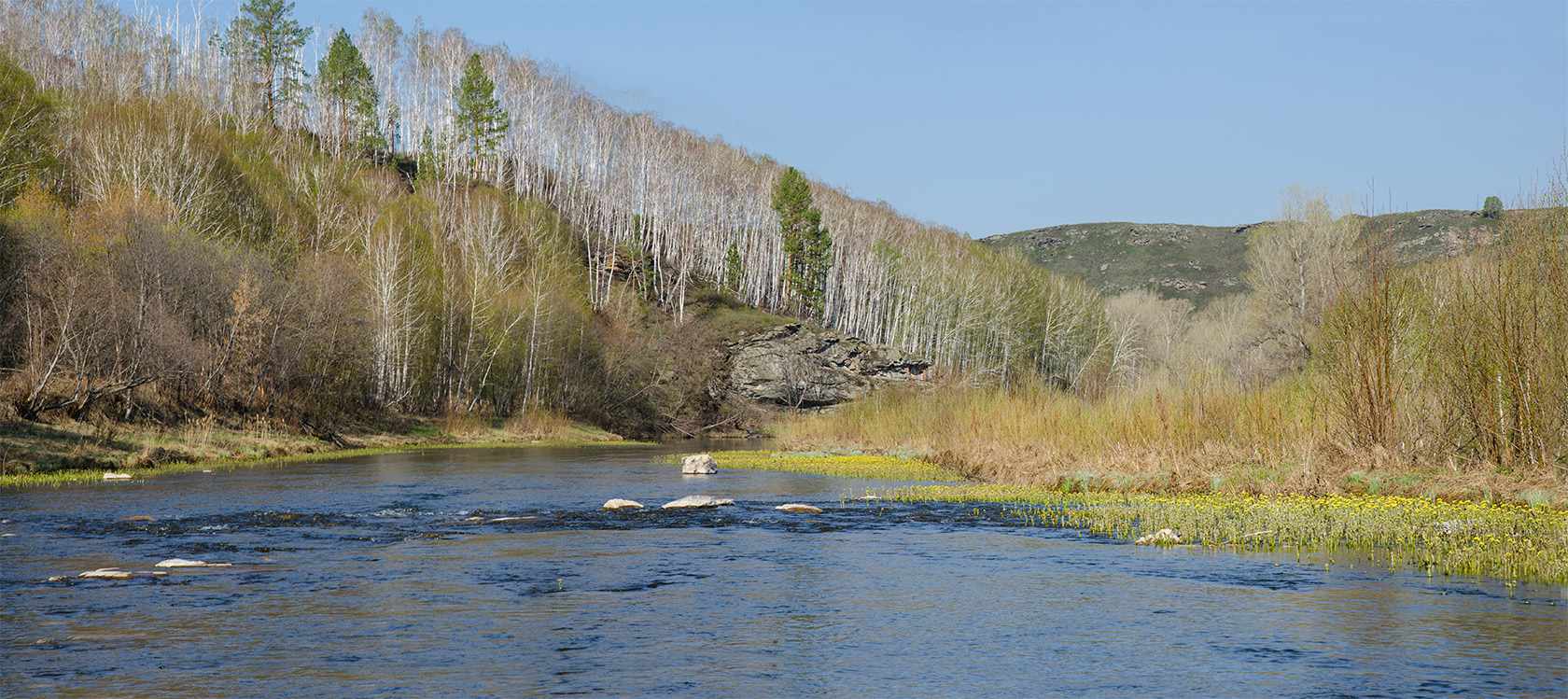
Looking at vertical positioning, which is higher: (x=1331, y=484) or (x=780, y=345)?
(x=780, y=345)

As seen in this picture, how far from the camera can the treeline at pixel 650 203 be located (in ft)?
317

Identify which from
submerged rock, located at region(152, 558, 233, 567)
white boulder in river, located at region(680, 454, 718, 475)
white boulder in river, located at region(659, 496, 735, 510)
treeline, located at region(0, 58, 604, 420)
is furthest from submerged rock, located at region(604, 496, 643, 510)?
treeline, located at region(0, 58, 604, 420)

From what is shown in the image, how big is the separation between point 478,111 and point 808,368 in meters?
40.6

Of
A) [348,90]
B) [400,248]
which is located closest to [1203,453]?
[400,248]

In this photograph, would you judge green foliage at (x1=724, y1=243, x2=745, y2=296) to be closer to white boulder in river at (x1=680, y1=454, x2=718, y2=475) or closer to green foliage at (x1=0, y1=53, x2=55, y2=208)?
green foliage at (x1=0, y1=53, x2=55, y2=208)

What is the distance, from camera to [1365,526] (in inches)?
602

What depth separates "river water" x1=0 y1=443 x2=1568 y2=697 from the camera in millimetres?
8328

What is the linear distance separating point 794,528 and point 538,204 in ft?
263

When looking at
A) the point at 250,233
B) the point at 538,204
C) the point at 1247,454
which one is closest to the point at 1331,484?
the point at 1247,454

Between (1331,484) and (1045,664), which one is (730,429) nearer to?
(1331,484)

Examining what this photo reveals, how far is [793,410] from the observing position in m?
87.7

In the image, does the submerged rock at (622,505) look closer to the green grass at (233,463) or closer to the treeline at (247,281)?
the green grass at (233,463)

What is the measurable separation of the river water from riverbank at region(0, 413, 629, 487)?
1069cm

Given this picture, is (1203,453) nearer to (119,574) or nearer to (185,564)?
(185,564)
